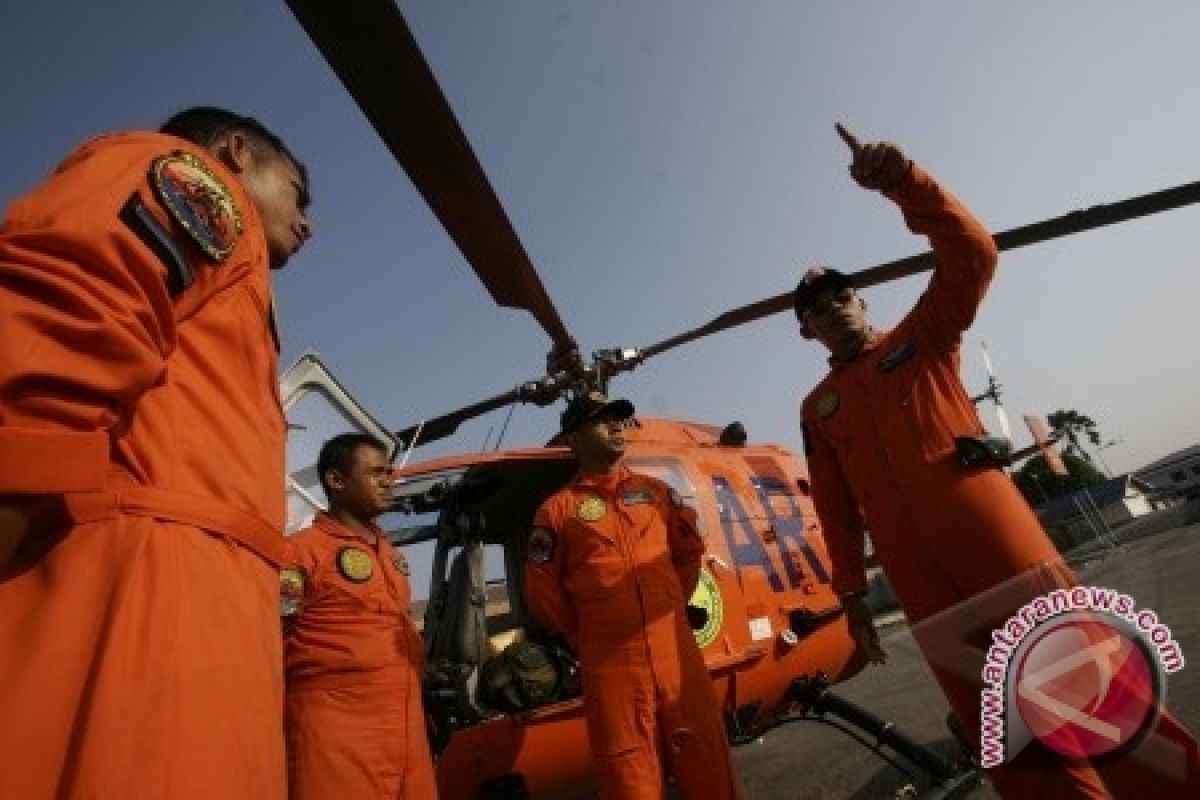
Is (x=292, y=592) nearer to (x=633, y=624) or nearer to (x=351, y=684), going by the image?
(x=351, y=684)

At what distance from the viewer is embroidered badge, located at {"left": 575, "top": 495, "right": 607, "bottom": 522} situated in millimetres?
3625

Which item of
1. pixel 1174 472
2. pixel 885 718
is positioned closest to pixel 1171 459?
pixel 1174 472

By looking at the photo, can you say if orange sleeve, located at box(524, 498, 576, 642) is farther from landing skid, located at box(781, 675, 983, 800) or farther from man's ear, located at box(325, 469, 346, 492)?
landing skid, located at box(781, 675, 983, 800)

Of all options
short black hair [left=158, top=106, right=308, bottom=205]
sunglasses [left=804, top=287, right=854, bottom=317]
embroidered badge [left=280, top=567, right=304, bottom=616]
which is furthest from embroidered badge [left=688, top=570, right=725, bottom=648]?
short black hair [left=158, top=106, right=308, bottom=205]

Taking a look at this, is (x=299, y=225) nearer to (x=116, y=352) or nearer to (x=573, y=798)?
(x=116, y=352)

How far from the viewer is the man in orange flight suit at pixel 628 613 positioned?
118 inches

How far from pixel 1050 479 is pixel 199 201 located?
234ft

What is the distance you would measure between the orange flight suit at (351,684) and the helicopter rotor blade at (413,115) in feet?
5.50

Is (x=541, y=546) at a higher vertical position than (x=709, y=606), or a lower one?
higher

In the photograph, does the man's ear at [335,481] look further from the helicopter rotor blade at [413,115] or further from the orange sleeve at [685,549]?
the orange sleeve at [685,549]

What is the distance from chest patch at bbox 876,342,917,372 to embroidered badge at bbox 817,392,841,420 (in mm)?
282

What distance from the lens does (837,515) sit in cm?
348

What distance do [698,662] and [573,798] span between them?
147cm

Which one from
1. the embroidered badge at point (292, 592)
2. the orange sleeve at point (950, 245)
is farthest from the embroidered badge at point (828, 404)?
the embroidered badge at point (292, 592)
